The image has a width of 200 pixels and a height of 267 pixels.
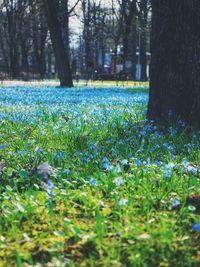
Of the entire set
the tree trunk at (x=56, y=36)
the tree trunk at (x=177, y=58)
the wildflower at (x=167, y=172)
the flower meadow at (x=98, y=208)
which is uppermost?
the tree trunk at (x=56, y=36)

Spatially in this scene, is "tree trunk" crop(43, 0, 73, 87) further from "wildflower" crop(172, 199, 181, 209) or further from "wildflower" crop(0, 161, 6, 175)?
"wildflower" crop(172, 199, 181, 209)

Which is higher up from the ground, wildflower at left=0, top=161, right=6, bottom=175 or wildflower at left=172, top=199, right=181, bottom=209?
wildflower at left=172, top=199, right=181, bottom=209

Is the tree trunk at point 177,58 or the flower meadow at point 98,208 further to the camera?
the tree trunk at point 177,58

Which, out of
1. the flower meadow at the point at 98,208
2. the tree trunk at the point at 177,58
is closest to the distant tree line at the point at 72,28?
the tree trunk at the point at 177,58

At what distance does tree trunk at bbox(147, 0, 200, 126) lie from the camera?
545 centimetres

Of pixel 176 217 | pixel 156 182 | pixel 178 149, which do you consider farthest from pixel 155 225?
pixel 178 149

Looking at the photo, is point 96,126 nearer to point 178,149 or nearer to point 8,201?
point 178,149

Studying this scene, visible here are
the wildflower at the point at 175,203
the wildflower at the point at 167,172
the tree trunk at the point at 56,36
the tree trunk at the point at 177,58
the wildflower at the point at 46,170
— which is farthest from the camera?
the tree trunk at the point at 56,36

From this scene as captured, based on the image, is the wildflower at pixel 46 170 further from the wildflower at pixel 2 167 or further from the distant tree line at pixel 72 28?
the distant tree line at pixel 72 28

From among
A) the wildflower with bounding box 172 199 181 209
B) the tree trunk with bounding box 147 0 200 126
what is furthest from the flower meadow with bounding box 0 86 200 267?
the tree trunk with bounding box 147 0 200 126

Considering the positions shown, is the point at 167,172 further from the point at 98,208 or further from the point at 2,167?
the point at 2,167

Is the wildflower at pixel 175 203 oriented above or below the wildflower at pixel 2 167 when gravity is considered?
above

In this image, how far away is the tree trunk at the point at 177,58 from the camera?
545 cm

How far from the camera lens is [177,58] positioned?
→ 18.2 feet
